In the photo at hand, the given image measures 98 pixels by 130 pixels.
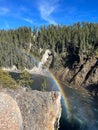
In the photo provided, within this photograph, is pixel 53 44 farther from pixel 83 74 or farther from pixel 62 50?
pixel 83 74

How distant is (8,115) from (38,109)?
19.4m

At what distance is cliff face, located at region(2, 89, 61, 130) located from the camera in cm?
3687

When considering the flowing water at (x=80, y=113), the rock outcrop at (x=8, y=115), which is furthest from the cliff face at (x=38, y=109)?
the flowing water at (x=80, y=113)

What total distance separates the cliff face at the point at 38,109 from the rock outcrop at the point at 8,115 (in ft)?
35.4

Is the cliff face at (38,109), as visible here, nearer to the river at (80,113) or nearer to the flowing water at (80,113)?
the river at (80,113)

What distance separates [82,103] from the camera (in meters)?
94.1

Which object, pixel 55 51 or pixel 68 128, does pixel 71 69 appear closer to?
pixel 55 51

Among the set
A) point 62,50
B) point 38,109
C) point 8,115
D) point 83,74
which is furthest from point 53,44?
point 8,115

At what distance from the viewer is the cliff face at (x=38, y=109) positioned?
121ft

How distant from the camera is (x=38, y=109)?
134ft

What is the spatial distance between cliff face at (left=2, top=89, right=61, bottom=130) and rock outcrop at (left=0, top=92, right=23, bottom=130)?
425 inches

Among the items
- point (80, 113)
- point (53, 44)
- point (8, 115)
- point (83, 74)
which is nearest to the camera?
point (8, 115)

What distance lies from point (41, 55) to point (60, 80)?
142ft

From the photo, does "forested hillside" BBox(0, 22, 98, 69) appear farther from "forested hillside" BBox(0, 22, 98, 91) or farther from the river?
the river
